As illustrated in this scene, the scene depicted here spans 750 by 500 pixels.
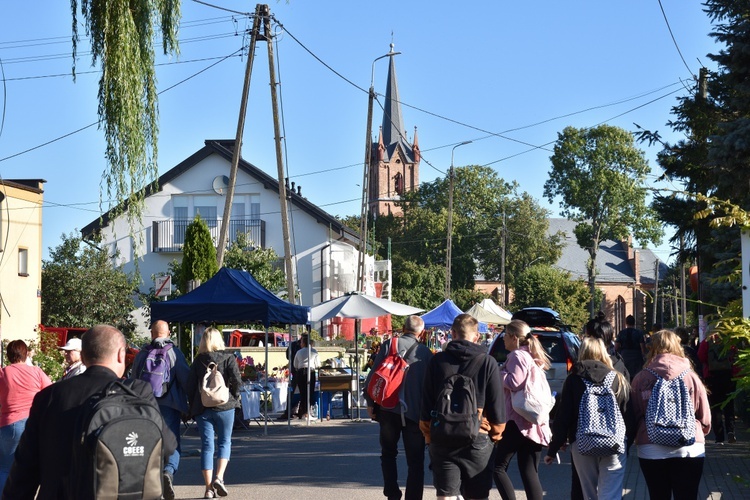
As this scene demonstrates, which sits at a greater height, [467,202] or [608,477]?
[467,202]

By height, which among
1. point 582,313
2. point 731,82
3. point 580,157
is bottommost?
point 582,313

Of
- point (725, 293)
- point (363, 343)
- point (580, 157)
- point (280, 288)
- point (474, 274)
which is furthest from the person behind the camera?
point (474, 274)

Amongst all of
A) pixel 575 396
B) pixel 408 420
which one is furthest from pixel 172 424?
pixel 575 396

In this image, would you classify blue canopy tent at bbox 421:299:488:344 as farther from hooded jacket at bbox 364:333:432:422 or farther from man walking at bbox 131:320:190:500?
hooded jacket at bbox 364:333:432:422

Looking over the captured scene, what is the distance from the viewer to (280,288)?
43000mm

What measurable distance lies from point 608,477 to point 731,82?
10.8 metres

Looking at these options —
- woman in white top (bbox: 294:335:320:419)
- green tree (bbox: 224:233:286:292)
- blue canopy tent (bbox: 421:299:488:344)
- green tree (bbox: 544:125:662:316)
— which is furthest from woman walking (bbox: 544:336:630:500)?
green tree (bbox: 544:125:662:316)

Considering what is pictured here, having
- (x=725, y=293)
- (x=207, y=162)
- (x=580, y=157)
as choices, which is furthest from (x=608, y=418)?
(x=580, y=157)

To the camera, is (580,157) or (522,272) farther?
(522,272)

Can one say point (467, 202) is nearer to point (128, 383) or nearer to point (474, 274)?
point (474, 274)

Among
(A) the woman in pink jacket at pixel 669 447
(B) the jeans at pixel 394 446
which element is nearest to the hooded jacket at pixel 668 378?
(A) the woman in pink jacket at pixel 669 447

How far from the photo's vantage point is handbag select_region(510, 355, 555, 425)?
9.05 meters

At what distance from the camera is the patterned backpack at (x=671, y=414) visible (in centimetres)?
763

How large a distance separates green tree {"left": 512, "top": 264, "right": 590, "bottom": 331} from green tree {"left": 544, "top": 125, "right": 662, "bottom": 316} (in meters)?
11.6
